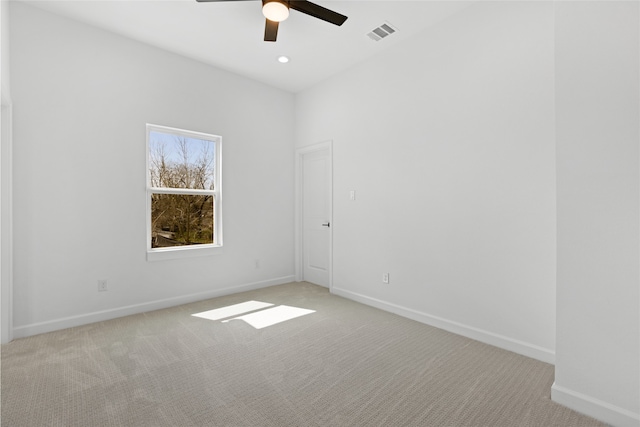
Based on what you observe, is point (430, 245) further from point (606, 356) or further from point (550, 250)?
point (606, 356)

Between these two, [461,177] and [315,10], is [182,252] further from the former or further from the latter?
[461,177]

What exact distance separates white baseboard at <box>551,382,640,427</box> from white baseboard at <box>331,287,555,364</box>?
571mm

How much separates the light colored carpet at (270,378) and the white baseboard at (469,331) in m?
0.08

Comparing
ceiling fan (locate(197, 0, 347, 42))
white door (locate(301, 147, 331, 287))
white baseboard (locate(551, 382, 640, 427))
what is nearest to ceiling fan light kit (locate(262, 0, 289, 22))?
ceiling fan (locate(197, 0, 347, 42))

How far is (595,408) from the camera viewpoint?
1.68 m

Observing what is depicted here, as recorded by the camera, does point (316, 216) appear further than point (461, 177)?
Yes

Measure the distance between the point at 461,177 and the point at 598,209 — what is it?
122 cm

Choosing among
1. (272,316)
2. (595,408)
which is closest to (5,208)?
(272,316)

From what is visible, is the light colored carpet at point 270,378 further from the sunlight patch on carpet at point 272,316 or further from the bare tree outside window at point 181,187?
the bare tree outside window at point 181,187

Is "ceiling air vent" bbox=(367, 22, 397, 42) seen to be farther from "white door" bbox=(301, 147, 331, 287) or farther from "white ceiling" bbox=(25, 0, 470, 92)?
"white door" bbox=(301, 147, 331, 287)

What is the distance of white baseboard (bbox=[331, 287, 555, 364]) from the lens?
2.36m

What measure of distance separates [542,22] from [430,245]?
2.05m

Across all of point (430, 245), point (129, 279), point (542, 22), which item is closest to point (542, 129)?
point (542, 22)

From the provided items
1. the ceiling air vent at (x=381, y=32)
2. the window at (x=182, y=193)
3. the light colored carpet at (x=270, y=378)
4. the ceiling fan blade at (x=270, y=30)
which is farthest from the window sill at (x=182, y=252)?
the ceiling air vent at (x=381, y=32)
